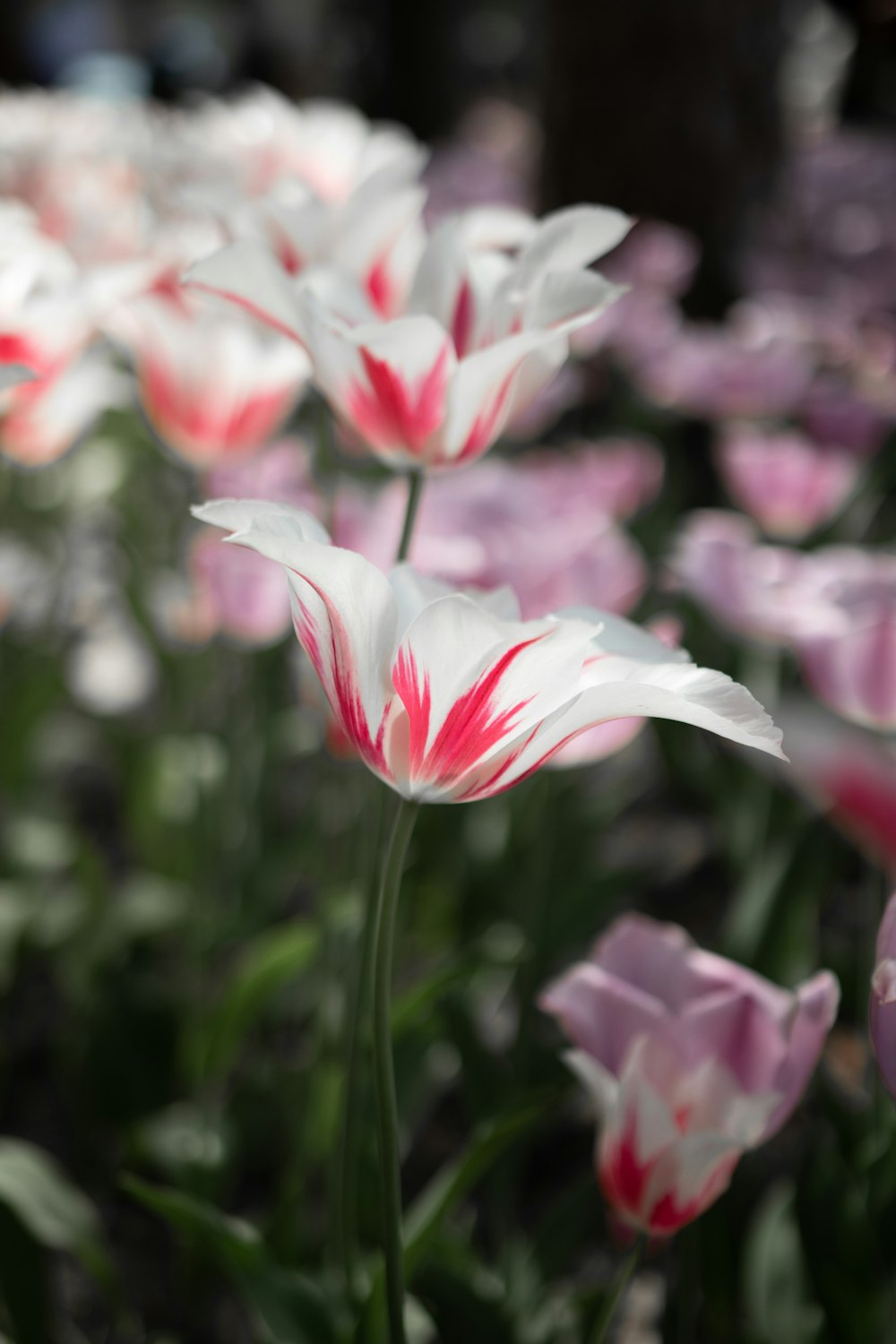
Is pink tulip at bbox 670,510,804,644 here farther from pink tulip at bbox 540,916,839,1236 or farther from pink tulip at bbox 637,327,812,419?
pink tulip at bbox 637,327,812,419

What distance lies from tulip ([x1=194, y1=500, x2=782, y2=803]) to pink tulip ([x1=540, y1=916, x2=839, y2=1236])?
6.1 inches

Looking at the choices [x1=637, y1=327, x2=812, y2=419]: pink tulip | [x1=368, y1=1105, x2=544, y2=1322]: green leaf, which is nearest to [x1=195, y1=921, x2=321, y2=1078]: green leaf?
[x1=368, y1=1105, x2=544, y2=1322]: green leaf

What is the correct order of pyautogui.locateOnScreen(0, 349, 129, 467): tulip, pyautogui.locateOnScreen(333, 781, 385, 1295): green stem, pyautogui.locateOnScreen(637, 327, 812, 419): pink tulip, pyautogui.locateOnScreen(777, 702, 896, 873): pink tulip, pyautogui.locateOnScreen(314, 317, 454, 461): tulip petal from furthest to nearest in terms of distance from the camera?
1. pyautogui.locateOnScreen(637, 327, 812, 419): pink tulip
2. pyautogui.locateOnScreen(0, 349, 129, 467): tulip
3. pyautogui.locateOnScreen(333, 781, 385, 1295): green stem
4. pyautogui.locateOnScreen(314, 317, 454, 461): tulip petal
5. pyautogui.locateOnScreen(777, 702, 896, 873): pink tulip

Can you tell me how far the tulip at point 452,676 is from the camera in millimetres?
371

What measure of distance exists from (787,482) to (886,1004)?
0.90 meters

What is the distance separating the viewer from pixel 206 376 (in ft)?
2.57

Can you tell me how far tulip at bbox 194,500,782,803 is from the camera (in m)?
0.37

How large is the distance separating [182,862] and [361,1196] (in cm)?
54

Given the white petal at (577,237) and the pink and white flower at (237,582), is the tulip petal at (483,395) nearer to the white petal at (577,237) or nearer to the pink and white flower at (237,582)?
the white petal at (577,237)

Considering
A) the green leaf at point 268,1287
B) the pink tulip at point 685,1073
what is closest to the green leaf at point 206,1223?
the green leaf at point 268,1287

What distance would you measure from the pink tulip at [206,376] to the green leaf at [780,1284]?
0.63 meters

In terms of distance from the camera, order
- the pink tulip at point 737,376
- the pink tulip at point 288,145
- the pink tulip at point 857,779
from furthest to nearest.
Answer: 1. the pink tulip at point 737,376
2. the pink tulip at point 288,145
3. the pink tulip at point 857,779

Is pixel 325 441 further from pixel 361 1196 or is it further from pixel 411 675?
pixel 361 1196

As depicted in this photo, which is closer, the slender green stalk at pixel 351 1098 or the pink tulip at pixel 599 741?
the slender green stalk at pixel 351 1098
